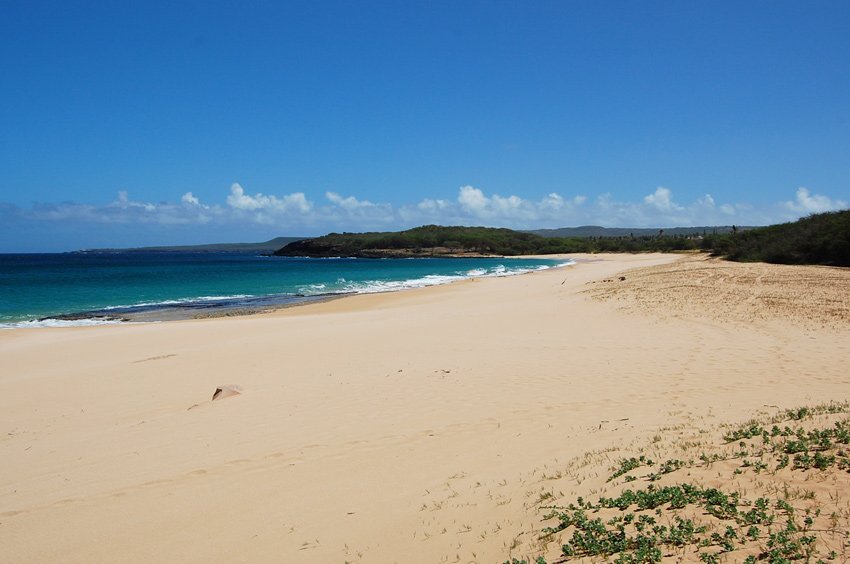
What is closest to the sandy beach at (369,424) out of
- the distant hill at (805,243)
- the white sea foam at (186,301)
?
the white sea foam at (186,301)

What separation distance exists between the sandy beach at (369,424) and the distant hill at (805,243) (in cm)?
1911

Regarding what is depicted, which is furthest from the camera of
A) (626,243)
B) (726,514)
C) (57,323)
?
(626,243)

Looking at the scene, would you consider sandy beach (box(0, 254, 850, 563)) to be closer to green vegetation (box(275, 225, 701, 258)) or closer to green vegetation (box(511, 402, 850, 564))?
green vegetation (box(511, 402, 850, 564))

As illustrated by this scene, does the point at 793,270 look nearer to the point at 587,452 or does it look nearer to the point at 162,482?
the point at 587,452

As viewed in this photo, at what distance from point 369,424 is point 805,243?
36.7m

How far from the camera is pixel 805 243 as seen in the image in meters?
34.2

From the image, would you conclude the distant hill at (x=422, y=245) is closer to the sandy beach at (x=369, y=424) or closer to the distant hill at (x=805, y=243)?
the distant hill at (x=805, y=243)

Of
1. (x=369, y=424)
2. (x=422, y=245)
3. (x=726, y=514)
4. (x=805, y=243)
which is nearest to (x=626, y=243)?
(x=422, y=245)

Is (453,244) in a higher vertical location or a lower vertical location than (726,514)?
higher

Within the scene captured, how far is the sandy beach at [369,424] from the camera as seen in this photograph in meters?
4.97

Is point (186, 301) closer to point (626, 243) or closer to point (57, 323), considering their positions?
point (57, 323)

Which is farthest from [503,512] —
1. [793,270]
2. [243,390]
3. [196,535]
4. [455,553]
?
[793,270]

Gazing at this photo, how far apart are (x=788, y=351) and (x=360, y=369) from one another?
9.09 metres

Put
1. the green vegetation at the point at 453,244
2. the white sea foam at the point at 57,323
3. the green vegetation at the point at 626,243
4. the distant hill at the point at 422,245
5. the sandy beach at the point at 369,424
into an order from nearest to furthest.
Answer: the sandy beach at the point at 369,424 < the white sea foam at the point at 57,323 < the green vegetation at the point at 626,243 < the green vegetation at the point at 453,244 < the distant hill at the point at 422,245
